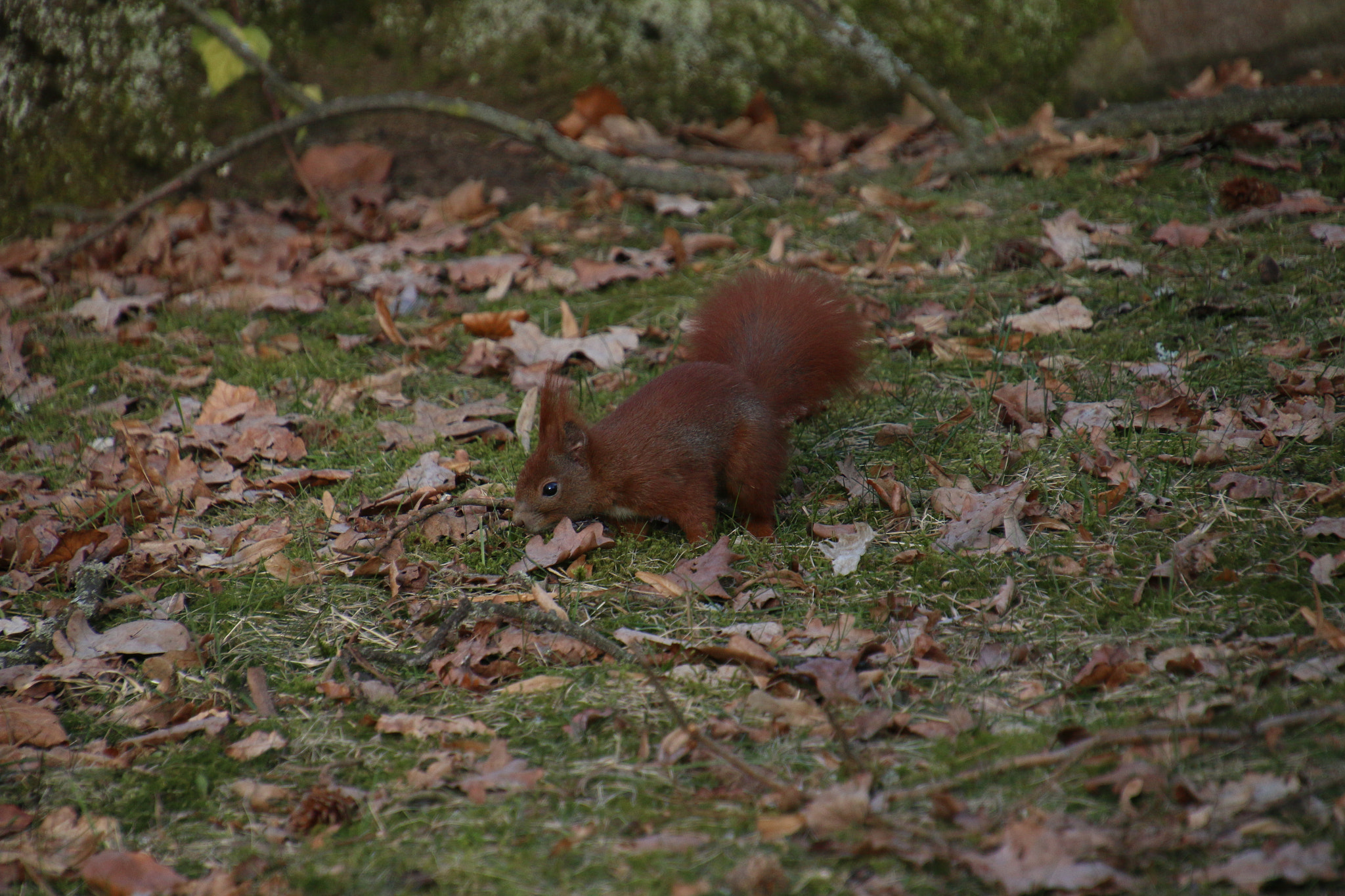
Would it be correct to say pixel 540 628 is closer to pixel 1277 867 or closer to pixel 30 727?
pixel 30 727

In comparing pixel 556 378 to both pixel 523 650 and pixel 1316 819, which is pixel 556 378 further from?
pixel 1316 819

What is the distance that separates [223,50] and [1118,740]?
17.8 feet

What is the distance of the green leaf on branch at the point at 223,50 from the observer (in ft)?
17.7

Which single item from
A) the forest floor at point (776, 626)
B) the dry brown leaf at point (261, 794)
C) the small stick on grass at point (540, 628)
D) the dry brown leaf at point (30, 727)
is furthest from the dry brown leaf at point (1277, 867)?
the dry brown leaf at point (30, 727)

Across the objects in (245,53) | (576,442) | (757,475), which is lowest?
(757,475)

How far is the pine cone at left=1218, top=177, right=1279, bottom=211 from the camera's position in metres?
4.29

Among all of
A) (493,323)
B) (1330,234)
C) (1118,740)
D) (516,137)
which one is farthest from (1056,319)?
(516,137)

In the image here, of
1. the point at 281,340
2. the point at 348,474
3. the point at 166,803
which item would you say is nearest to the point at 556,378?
the point at 348,474

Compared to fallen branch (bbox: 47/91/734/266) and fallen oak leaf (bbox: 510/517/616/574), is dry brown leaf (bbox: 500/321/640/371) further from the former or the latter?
fallen branch (bbox: 47/91/734/266)

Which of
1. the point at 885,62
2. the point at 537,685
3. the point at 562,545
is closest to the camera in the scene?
the point at 537,685

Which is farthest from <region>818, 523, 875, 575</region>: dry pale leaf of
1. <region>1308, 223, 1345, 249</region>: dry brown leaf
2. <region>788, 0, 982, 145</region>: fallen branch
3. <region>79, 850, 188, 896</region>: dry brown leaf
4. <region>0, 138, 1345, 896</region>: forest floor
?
<region>788, 0, 982, 145</region>: fallen branch

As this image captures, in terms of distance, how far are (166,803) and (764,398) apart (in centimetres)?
178

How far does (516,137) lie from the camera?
5.22 m

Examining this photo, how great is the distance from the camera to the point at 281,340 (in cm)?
423
